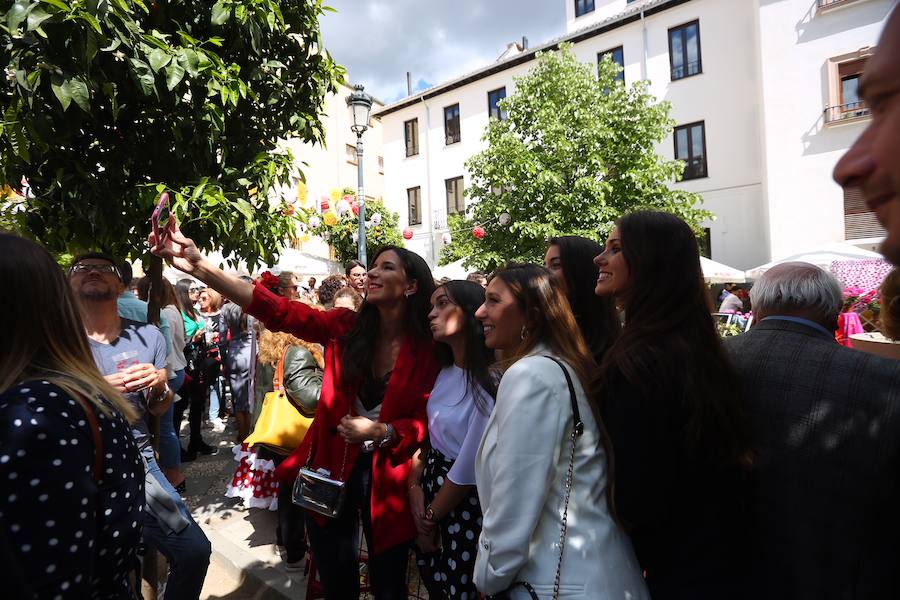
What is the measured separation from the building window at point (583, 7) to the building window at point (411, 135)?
8299 mm

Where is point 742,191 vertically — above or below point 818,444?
above

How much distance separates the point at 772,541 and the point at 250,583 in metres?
3.54

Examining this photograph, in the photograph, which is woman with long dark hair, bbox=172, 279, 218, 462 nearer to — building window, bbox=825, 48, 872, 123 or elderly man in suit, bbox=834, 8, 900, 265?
elderly man in suit, bbox=834, 8, 900, 265

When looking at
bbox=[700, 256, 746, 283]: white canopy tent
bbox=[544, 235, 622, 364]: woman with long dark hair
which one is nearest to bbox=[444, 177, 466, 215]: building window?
bbox=[700, 256, 746, 283]: white canopy tent

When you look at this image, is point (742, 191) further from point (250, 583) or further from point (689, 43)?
point (250, 583)

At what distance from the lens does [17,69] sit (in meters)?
1.98

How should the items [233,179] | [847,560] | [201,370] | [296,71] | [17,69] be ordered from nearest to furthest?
[847,560]
[17,69]
[233,179]
[296,71]
[201,370]

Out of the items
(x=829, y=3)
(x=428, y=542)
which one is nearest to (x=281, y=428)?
(x=428, y=542)

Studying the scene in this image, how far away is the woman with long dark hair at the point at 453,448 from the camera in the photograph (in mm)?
2271

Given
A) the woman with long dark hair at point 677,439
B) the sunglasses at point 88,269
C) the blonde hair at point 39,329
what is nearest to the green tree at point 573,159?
the sunglasses at point 88,269

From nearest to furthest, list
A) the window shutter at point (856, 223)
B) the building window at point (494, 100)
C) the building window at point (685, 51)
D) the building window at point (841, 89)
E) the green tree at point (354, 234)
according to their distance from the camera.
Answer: the window shutter at point (856, 223), the building window at point (841, 89), the building window at point (685, 51), the green tree at point (354, 234), the building window at point (494, 100)

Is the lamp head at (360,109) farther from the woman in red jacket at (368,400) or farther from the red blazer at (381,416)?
the red blazer at (381,416)

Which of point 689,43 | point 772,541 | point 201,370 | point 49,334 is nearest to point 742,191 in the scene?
point 689,43

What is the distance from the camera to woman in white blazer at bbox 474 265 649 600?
4.80ft
